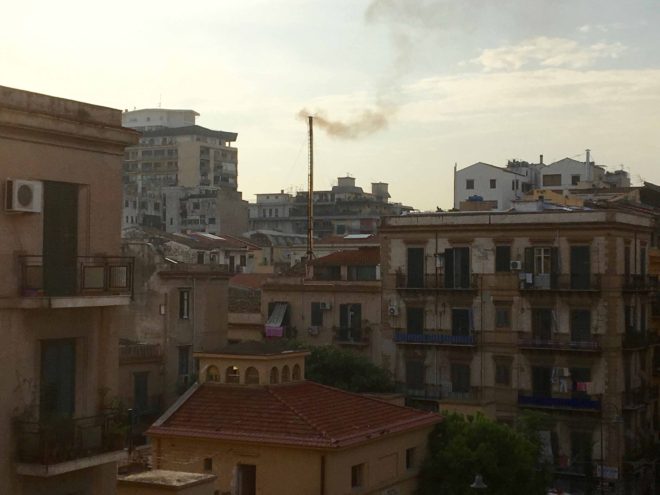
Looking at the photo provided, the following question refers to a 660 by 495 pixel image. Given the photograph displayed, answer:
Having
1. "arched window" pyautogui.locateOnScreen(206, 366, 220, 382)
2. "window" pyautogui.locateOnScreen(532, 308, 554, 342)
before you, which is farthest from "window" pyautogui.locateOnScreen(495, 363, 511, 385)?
"arched window" pyautogui.locateOnScreen(206, 366, 220, 382)

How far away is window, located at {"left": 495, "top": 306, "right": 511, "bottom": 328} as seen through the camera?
53594 mm

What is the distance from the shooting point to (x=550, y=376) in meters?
52.0

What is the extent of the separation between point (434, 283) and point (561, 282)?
253 inches

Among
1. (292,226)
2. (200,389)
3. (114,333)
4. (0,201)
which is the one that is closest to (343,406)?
(200,389)

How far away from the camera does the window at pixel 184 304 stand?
2096 inches

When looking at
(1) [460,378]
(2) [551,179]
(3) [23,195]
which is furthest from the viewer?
(2) [551,179]

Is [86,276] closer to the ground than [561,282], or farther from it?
closer to the ground

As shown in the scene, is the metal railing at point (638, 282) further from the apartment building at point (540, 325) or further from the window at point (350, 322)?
the window at point (350, 322)

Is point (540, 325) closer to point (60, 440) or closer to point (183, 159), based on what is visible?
point (60, 440)

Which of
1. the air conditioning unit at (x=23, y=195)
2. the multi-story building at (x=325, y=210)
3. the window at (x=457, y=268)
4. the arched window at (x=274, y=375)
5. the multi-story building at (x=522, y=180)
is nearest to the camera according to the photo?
the air conditioning unit at (x=23, y=195)

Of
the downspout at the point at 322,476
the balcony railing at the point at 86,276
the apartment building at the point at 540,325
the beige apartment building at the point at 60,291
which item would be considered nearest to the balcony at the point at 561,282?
the apartment building at the point at 540,325

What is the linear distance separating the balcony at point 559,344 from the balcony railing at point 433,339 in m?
2.65

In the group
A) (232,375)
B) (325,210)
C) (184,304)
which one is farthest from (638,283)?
(325,210)

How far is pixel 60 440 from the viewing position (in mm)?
17562
